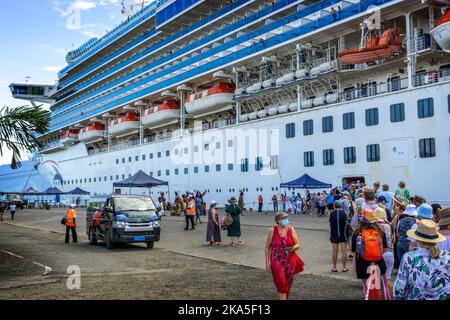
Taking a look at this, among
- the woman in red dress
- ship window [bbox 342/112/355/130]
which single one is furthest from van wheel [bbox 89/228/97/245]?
ship window [bbox 342/112/355/130]

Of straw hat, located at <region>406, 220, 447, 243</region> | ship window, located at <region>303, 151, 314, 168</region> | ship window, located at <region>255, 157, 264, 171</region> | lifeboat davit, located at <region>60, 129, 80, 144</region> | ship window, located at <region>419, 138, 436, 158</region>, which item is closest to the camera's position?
straw hat, located at <region>406, 220, 447, 243</region>

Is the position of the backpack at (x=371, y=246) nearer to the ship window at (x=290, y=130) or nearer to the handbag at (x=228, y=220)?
the handbag at (x=228, y=220)

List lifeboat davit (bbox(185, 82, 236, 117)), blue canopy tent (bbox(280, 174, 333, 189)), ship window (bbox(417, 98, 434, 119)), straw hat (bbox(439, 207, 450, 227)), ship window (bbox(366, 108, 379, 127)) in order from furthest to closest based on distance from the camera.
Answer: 1. lifeboat davit (bbox(185, 82, 236, 117))
2. blue canopy tent (bbox(280, 174, 333, 189))
3. ship window (bbox(366, 108, 379, 127))
4. ship window (bbox(417, 98, 434, 119))
5. straw hat (bbox(439, 207, 450, 227))

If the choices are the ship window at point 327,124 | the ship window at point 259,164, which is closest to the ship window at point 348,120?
the ship window at point 327,124

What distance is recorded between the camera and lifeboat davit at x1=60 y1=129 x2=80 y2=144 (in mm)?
63344

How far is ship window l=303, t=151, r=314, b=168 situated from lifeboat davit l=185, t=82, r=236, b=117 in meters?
9.90

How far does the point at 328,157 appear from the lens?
2720 cm

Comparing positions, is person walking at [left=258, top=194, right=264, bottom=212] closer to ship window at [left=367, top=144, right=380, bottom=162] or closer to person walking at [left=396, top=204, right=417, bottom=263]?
ship window at [left=367, top=144, right=380, bottom=162]

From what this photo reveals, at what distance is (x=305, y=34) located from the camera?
2909 centimetres

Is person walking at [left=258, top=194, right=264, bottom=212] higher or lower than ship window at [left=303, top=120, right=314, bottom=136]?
lower

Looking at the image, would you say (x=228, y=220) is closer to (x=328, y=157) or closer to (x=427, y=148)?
(x=427, y=148)

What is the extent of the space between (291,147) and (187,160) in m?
12.0

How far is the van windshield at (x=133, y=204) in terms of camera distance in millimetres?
15727
